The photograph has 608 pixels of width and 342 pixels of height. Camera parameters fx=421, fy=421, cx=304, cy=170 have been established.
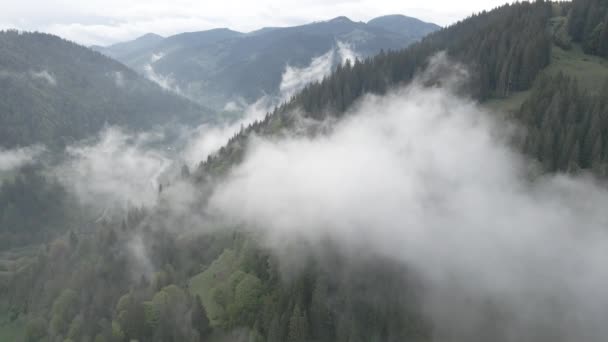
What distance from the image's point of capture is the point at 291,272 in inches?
3949

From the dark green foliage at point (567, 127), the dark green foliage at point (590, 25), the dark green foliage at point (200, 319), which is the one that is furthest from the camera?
the dark green foliage at point (590, 25)

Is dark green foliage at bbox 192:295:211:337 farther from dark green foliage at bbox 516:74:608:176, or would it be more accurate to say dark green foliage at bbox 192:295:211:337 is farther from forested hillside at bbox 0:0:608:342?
dark green foliage at bbox 516:74:608:176

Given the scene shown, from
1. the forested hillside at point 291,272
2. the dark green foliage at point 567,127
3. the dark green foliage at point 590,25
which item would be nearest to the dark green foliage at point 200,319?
the forested hillside at point 291,272

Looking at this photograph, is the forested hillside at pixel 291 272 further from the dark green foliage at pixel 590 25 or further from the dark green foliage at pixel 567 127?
the dark green foliage at pixel 590 25

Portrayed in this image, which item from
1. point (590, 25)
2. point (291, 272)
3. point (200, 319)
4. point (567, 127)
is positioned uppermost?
Result: point (590, 25)

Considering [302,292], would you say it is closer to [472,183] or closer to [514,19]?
[472,183]

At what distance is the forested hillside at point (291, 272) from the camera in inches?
3538

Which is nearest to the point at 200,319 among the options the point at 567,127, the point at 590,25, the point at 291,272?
the point at 291,272

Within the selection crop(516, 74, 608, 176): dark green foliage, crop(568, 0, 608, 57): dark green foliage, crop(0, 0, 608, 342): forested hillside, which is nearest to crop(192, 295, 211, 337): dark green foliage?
crop(0, 0, 608, 342): forested hillside

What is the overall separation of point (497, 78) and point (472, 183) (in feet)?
185

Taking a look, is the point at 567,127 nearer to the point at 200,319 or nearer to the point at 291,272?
the point at 291,272

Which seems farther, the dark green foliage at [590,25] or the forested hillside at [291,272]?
the dark green foliage at [590,25]

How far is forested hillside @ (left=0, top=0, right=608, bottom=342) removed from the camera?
89875 millimetres

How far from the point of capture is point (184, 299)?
346 ft
